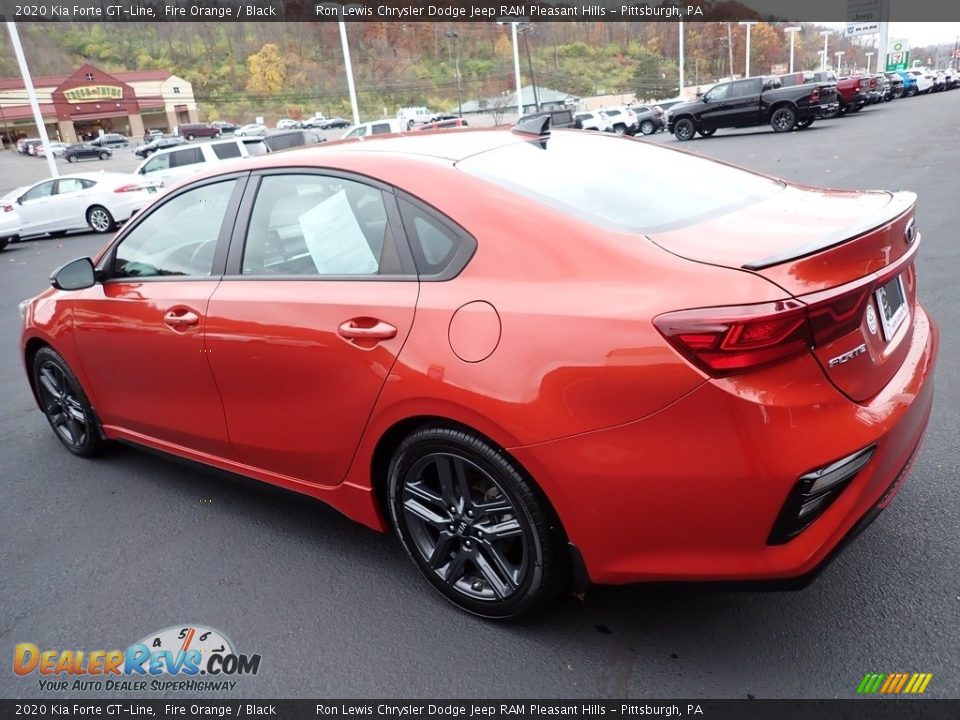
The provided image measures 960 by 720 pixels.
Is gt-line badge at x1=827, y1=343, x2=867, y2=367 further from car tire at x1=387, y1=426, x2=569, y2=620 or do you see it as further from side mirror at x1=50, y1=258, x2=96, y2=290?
side mirror at x1=50, y1=258, x2=96, y2=290

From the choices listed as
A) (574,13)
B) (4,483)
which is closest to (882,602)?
(4,483)

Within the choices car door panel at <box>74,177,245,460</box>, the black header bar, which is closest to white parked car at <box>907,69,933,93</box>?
the black header bar

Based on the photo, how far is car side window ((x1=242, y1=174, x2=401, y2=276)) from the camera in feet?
8.91

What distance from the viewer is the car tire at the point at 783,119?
25.4m

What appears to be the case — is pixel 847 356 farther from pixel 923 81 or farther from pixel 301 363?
pixel 923 81

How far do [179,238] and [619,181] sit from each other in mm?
2024

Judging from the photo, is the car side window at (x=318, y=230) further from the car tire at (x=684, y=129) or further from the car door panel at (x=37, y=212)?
the car tire at (x=684, y=129)

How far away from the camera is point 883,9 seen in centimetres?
6053

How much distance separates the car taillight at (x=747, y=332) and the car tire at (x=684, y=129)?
28.4m

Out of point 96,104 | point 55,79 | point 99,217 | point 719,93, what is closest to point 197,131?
point 96,104

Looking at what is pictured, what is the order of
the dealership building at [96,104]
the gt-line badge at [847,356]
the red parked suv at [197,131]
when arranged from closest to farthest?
1. the gt-line badge at [847,356]
2. the red parked suv at [197,131]
3. the dealership building at [96,104]

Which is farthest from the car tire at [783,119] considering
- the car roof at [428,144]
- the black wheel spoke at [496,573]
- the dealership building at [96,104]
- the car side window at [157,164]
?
the dealership building at [96,104]

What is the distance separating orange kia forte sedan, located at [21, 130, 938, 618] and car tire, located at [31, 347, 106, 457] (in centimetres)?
89

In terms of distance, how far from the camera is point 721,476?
197 cm
